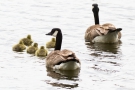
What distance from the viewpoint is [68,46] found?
62.2 ft

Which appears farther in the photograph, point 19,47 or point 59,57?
point 19,47

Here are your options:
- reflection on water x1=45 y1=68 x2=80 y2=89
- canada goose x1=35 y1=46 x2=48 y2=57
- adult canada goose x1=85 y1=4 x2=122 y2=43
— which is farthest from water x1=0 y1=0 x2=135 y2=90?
adult canada goose x1=85 y1=4 x2=122 y2=43

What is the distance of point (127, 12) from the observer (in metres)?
24.9

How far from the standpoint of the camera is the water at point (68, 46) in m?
14.6

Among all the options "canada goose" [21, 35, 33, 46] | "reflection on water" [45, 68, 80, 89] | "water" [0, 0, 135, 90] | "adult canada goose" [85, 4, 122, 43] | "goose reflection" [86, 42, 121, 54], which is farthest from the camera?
"adult canada goose" [85, 4, 122, 43]

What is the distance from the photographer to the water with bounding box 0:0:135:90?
576 inches

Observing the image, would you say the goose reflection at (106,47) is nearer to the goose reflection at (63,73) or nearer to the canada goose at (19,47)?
the canada goose at (19,47)

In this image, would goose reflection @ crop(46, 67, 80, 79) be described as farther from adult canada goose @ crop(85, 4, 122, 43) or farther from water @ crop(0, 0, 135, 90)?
adult canada goose @ crop(85, 4, 122, 43)

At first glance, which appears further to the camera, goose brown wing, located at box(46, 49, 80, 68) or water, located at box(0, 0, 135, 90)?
goose brown wing, located at box(46, 49, 80, 68)

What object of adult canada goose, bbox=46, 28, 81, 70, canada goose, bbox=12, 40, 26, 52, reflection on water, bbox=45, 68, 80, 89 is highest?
canada goose, bbox=12, 40, 26, 52

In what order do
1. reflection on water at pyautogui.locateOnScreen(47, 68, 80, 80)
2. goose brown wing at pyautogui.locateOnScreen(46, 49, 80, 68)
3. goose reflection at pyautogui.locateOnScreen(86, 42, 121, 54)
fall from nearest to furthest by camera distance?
reflection on water at pyautogui.locateOnScreen(47, 68, 80, 80) < goose brown wing at pyautogui.locateOnScreen(46, 49, 80, 68) < goose reflection at pyautogui.locateOnScreen(86, 42, 121, 54)

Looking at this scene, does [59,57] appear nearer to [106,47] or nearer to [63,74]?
[63,74]

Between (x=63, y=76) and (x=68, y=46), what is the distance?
3.63m

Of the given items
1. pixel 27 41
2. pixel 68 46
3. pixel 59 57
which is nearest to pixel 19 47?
pixel 27 41
